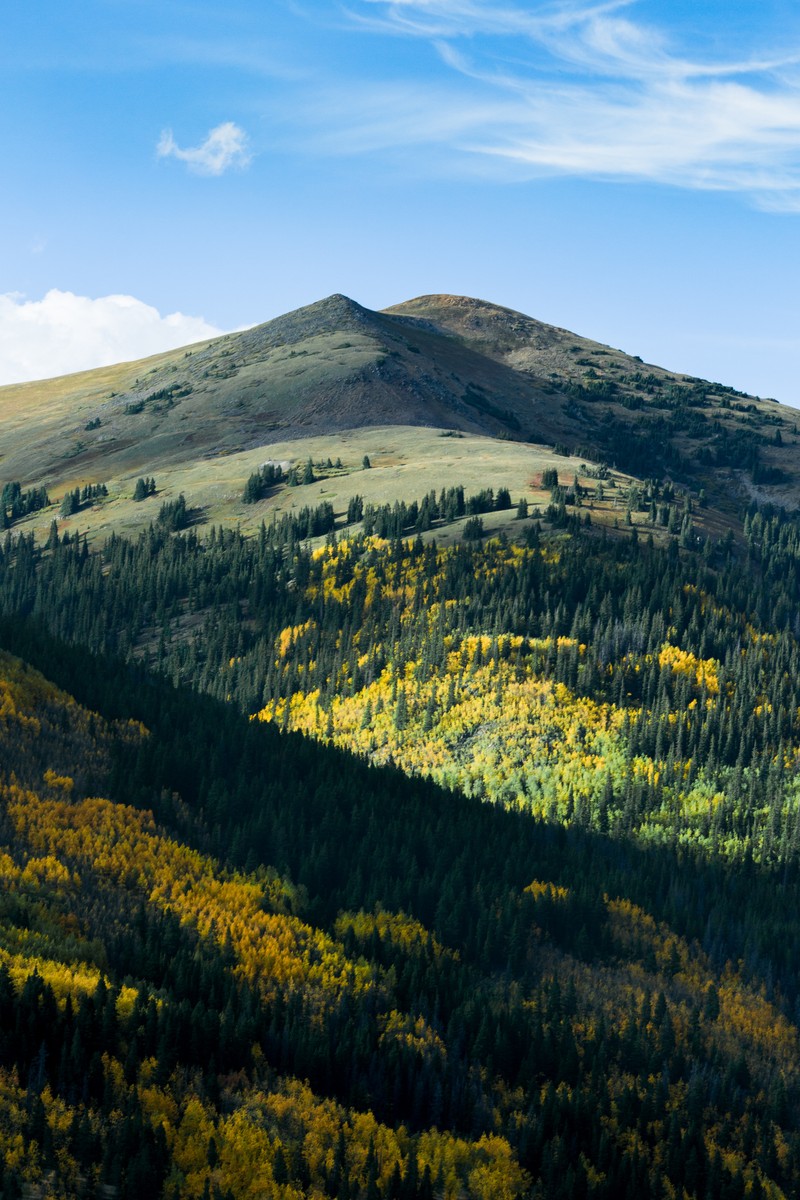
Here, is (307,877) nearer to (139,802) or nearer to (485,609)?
(139,802)

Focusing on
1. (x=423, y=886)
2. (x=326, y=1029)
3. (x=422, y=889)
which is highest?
(x=326, y=1029)

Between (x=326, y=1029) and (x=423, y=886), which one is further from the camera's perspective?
Answer: (x=423, y=886)

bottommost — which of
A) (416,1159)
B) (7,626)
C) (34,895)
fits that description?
(416,1159)

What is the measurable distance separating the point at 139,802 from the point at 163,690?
100 ft

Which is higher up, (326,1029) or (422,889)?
(326,1029)

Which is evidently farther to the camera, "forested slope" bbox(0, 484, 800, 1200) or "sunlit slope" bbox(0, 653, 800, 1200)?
"forested slope" bbox(0, 484, 800, 1200)

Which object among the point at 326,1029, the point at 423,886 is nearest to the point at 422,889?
→ the point at 423,886

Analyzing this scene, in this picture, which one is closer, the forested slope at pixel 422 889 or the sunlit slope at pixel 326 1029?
the sunlit slope at pixel 326 1029

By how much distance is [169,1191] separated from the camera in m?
58.6

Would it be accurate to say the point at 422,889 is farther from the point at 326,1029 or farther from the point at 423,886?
the point at 326,1029

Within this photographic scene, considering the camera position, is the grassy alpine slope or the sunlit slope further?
the grassy alpine slope

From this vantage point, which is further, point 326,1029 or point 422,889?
point 422,889

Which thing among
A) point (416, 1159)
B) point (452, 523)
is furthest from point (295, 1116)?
point (452, 523)

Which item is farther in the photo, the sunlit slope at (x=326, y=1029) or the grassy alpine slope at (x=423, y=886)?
the grassy alpine slope at (x=423, y=886)
